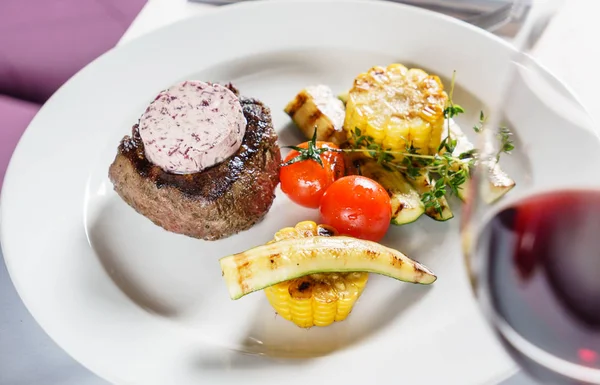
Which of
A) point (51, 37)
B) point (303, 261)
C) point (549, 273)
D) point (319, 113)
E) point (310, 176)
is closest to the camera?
point (549, 273)

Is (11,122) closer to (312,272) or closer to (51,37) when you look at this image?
(51,37)

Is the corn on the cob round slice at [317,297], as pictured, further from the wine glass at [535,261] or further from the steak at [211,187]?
the wine glass at [535,261]

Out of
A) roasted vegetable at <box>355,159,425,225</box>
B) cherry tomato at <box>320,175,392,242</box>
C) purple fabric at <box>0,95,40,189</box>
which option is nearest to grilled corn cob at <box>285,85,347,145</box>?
roasted vegetable at <box>355,159,425,225</box>

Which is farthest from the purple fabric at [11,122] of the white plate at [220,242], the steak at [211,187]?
the steak at [211,187]

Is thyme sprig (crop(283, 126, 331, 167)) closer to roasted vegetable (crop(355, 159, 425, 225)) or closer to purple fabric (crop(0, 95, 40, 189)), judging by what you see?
roasted vegetable (crop(355, 159, 425, 225))

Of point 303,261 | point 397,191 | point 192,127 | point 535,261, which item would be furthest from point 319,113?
point 535,261

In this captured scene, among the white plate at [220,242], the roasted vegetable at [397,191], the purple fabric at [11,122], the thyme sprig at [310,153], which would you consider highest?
the thyme sprig at [310,153]
